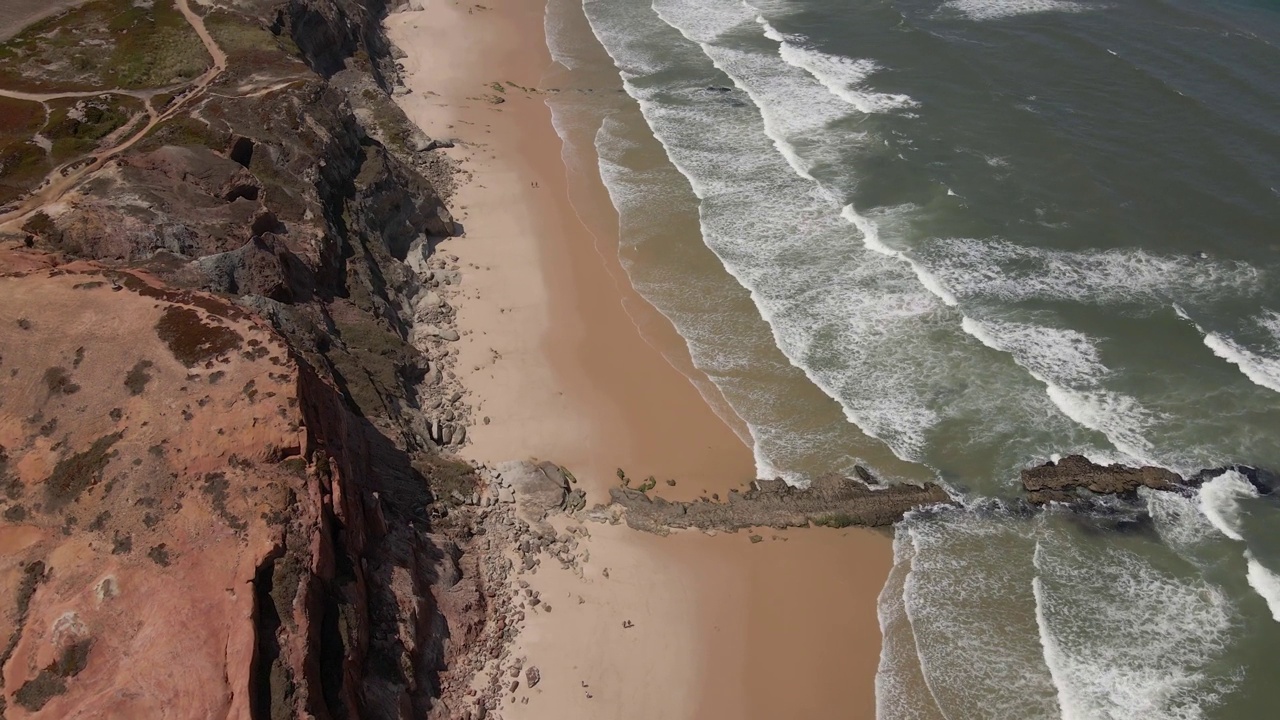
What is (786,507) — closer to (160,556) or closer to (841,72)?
(160,556)

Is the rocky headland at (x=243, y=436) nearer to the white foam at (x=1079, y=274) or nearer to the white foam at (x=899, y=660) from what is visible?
the white foam at (x=899, y=660)

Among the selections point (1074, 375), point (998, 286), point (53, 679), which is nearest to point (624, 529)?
point (53, 679)

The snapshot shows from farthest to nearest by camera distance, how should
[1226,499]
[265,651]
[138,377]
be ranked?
[1226,499] → [138,377] → [265,651]

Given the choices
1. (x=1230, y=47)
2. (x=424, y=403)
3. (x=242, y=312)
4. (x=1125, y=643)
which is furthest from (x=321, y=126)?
(x=1230, y=47)

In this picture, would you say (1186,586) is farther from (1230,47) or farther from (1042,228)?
(1230,47)

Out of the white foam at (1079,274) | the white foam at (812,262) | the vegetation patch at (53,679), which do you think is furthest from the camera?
the white foam at (1079,274)

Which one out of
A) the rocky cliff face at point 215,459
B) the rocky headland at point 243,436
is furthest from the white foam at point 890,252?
the rocky cliff face at point 215,459
